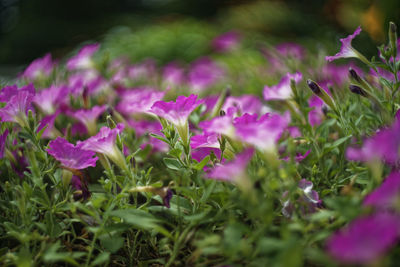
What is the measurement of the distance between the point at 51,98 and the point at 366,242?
894 mm

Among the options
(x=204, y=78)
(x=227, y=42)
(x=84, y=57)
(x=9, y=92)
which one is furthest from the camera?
(x=227, y=42)

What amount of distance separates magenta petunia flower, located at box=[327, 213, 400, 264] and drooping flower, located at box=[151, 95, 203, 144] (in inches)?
15.0

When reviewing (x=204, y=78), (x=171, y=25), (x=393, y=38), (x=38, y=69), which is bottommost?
(x=171, y=25)

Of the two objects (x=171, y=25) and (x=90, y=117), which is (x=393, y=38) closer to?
(x=90, y=117)

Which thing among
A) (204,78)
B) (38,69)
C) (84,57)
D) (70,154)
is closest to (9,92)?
(70,154)

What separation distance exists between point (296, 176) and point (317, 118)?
43 centimetres

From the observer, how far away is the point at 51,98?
40.5 inches

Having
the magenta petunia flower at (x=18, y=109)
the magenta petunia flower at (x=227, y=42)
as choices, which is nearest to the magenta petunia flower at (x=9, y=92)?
the magenta petunia flower at (x=18, y=109)

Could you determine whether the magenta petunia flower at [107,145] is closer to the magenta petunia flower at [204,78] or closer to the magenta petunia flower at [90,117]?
the magenta petunia flower at [90,117]

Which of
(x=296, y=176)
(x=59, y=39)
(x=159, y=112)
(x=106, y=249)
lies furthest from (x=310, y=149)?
(x=59, y=39)

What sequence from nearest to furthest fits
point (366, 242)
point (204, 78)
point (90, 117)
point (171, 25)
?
point (366, 242)
point (90, 117)
point (204, 78)
point (171, 25)

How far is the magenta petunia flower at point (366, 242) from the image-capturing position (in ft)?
1.26

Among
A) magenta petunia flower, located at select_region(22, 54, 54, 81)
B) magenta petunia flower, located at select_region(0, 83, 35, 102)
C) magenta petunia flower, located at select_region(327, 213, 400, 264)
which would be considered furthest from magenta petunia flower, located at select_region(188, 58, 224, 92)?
magenta petunia flower, located at select_region(327, 213, 400, 264)

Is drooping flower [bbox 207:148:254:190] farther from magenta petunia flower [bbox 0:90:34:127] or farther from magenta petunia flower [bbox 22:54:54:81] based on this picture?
magenta petunia flower [bbox 22:54:54:81]
